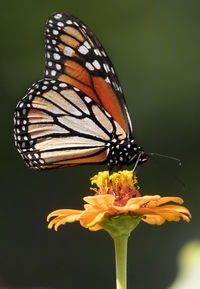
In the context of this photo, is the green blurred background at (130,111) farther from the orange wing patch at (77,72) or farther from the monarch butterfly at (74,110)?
the orange wing patch at (77,72)

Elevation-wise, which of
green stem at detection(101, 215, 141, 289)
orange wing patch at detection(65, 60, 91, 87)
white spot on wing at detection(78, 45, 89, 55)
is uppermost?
white spot on wing at detection(78, 45, 89, 55)

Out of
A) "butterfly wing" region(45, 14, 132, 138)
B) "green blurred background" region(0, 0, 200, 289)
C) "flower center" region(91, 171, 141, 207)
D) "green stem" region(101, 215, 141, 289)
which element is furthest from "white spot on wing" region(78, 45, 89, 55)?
"green blurred background" region(0, 0, 200, 289)

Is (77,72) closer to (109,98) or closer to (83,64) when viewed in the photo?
(83,64)

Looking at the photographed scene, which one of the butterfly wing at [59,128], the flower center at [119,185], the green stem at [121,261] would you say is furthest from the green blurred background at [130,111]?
the green stem at [121,261]

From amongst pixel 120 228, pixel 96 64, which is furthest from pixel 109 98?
pixel 120 228

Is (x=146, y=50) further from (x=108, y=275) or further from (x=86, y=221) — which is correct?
(x=86, y=221)

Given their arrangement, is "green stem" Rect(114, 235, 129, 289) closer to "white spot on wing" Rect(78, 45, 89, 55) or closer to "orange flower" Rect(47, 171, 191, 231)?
"orange flower" Rect(47, 171, 191, 231)
